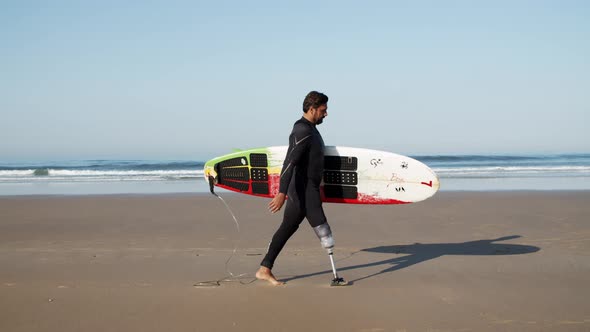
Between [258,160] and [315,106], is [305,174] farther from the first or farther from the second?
[258,160]

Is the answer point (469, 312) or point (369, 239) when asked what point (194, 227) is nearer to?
point (369, 239)

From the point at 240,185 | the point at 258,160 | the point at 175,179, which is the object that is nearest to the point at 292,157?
the point at 258,160

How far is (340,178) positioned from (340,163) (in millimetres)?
152

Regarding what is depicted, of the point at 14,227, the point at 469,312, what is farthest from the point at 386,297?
the point at 14,227

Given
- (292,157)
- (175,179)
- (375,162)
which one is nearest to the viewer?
(292,157)

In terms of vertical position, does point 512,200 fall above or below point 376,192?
below

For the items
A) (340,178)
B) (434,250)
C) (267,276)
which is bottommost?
(434,250)

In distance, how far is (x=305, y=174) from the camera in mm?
4473

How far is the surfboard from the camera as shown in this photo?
17.2 feet

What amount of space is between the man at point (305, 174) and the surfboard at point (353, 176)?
721mm

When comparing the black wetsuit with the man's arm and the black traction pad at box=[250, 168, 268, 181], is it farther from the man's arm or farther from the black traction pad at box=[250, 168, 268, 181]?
the black traction pad at box=[250, 168, 268, 181]

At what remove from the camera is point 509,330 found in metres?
3.38

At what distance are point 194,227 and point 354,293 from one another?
13.7ft

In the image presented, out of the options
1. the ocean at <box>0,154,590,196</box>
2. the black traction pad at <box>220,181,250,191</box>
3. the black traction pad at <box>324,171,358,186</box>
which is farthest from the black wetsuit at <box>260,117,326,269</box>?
the ocean at <box>0,154,590,196</box>
